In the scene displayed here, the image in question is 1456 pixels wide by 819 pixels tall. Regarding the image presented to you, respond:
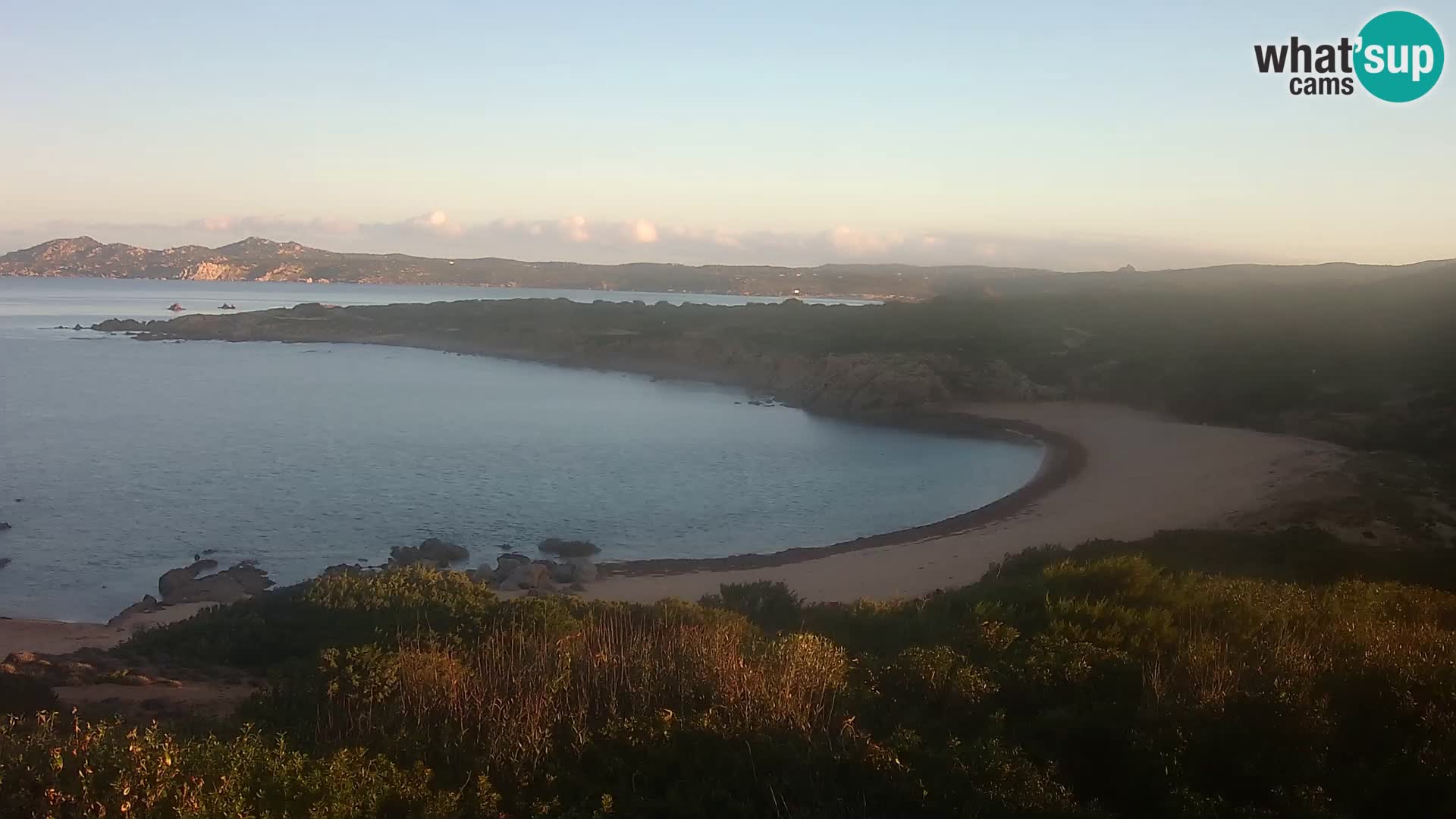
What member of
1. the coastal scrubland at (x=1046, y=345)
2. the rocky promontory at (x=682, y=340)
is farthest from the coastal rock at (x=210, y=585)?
the rocky promontory at (x=682, y=340)

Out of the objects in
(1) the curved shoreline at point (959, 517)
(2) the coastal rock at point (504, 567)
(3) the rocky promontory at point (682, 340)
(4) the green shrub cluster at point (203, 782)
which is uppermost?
(3) the rocky promontory at point (682, 340)

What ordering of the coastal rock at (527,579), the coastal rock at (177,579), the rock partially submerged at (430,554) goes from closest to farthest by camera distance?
the coastal rock at (527,579), the coastal rock at (177,579), the rock partially submerged at (430,554)

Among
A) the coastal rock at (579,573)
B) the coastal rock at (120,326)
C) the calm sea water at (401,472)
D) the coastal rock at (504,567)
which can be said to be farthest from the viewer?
the coastal rock at (120,326)

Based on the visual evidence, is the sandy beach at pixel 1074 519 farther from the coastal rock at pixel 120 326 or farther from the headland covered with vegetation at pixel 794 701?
the coastal rock at pixel 120 326

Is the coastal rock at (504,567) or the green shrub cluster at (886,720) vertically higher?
the green shrub cluster at (886,720)

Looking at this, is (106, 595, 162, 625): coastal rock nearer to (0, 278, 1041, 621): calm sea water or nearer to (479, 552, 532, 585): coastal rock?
(0, 278, 1041, 621): calm sea water

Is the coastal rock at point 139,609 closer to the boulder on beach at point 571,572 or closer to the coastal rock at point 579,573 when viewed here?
the boulder on beach at point 571,572

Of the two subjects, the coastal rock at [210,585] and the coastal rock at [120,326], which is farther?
the coastal rock at [120,326]

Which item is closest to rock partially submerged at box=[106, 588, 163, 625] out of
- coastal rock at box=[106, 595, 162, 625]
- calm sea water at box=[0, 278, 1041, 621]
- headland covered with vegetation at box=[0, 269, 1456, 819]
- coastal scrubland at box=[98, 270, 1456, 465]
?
coastal rock at box=[106, 595, 162, 625]

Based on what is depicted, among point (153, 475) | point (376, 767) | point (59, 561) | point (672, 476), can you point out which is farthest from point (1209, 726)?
point (153, 475)
